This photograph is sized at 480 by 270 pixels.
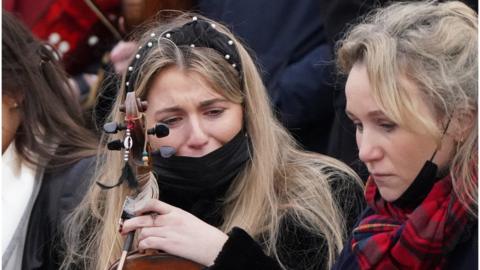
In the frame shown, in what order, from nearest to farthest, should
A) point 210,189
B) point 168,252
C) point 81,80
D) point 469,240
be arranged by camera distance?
point 469,240
point 168,252
point 210,189
point 81,80

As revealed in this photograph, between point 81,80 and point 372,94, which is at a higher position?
point 372,94

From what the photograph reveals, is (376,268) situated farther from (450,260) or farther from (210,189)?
(210,189)

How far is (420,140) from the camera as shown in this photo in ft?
9.45

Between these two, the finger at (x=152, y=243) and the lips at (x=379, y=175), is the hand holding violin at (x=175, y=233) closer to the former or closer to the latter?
the finger at (x=152, y=243)

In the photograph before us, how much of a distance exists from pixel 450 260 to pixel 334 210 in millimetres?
858

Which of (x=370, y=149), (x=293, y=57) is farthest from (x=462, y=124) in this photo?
(x=293, y=57)

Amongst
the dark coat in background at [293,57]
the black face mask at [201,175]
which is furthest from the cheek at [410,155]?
the dark coat in background at [293,57]

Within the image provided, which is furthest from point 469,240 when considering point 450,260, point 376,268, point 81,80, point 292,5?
point 81,80

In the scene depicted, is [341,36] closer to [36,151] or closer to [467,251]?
[36,151]

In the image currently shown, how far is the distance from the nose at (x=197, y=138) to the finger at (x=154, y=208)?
25cm

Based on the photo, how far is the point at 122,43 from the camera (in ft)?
16.1

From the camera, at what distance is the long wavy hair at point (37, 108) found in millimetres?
4344

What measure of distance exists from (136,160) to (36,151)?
116cm

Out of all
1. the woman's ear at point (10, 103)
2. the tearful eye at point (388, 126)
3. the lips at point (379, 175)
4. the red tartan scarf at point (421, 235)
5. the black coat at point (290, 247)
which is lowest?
the black coat at point (290, 247)
